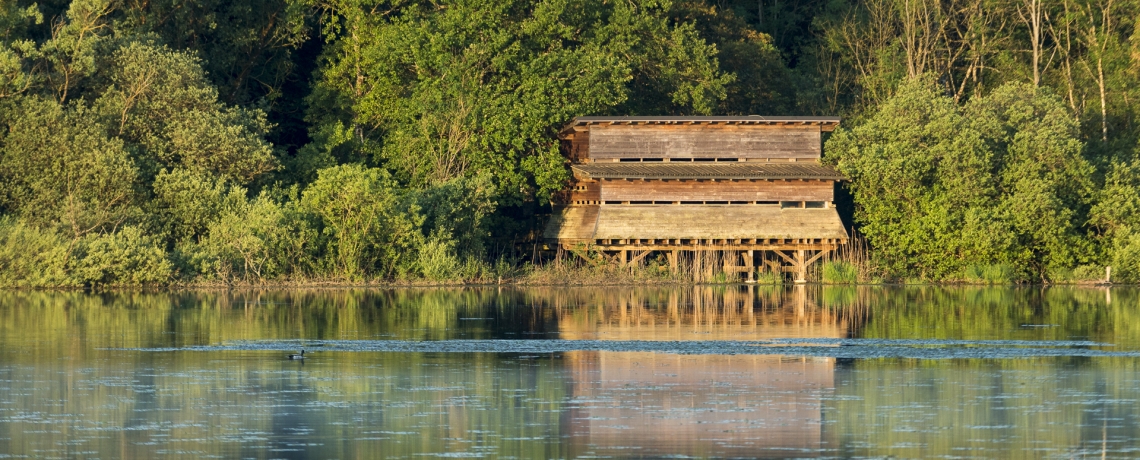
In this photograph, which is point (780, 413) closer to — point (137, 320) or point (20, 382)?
point (20, 382)

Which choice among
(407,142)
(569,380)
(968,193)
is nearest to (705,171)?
(968,193)

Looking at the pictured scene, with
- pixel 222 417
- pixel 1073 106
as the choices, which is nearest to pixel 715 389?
pixel 222 417

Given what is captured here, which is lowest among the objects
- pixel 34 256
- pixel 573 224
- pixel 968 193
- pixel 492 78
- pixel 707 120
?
pixel 34 256

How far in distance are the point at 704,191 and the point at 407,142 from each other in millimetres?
10121

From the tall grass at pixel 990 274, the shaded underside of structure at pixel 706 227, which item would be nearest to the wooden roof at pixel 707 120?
the shaded underside of structure at pixel 706 227

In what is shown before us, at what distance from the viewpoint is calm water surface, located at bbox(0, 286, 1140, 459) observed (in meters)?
19.7

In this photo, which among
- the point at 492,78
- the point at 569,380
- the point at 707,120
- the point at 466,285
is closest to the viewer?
the point at 569,380

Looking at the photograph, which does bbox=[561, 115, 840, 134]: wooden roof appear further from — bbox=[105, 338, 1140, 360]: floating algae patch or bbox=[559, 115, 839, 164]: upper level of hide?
bbox=[105, 338, 1140, 360]: floating algae patch

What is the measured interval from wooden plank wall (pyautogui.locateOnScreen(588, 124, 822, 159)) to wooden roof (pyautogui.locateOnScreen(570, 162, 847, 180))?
45 cm

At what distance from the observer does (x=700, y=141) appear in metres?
52.1

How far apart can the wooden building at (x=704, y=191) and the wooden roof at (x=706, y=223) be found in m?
0.03

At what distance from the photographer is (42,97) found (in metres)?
50.0

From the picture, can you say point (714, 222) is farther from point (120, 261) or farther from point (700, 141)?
point (120, 261)

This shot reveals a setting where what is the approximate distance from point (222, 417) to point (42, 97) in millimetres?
31293
